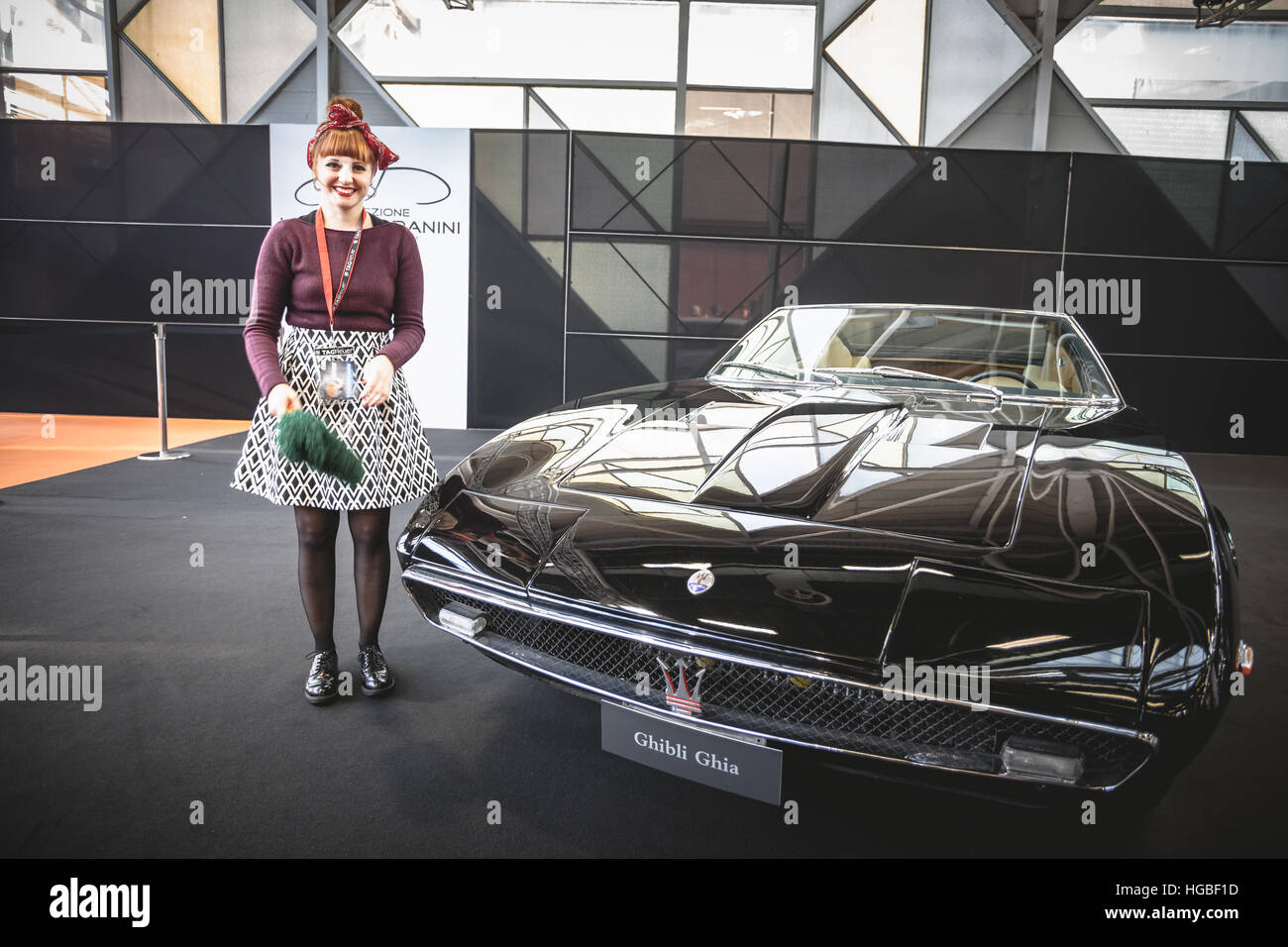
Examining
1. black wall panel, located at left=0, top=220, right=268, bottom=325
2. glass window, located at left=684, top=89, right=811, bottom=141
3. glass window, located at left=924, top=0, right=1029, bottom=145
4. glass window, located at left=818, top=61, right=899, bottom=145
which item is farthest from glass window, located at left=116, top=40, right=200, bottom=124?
glass window, located at left=924, top=0, right=1029, bottom=145

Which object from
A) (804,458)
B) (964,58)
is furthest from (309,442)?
(964,58)

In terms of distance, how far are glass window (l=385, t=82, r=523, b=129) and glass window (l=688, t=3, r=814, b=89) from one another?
93.3 inches

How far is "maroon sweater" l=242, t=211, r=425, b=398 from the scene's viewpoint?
1825 mm

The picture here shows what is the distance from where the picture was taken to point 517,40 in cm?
959

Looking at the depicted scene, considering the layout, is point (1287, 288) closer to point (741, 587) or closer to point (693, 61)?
point (693, 61)

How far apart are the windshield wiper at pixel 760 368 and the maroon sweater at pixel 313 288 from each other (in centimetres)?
115

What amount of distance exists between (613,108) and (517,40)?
151 centimetres

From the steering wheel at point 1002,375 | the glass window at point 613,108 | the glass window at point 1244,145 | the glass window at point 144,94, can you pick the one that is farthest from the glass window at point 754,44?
the steering wheel at point 1002,375

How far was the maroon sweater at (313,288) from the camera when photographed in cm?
183

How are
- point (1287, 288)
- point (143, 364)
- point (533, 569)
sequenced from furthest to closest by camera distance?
point (143, 364) < point (1287, 288) < point (533, 569)

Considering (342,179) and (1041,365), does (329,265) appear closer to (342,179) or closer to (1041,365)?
(342,179)
